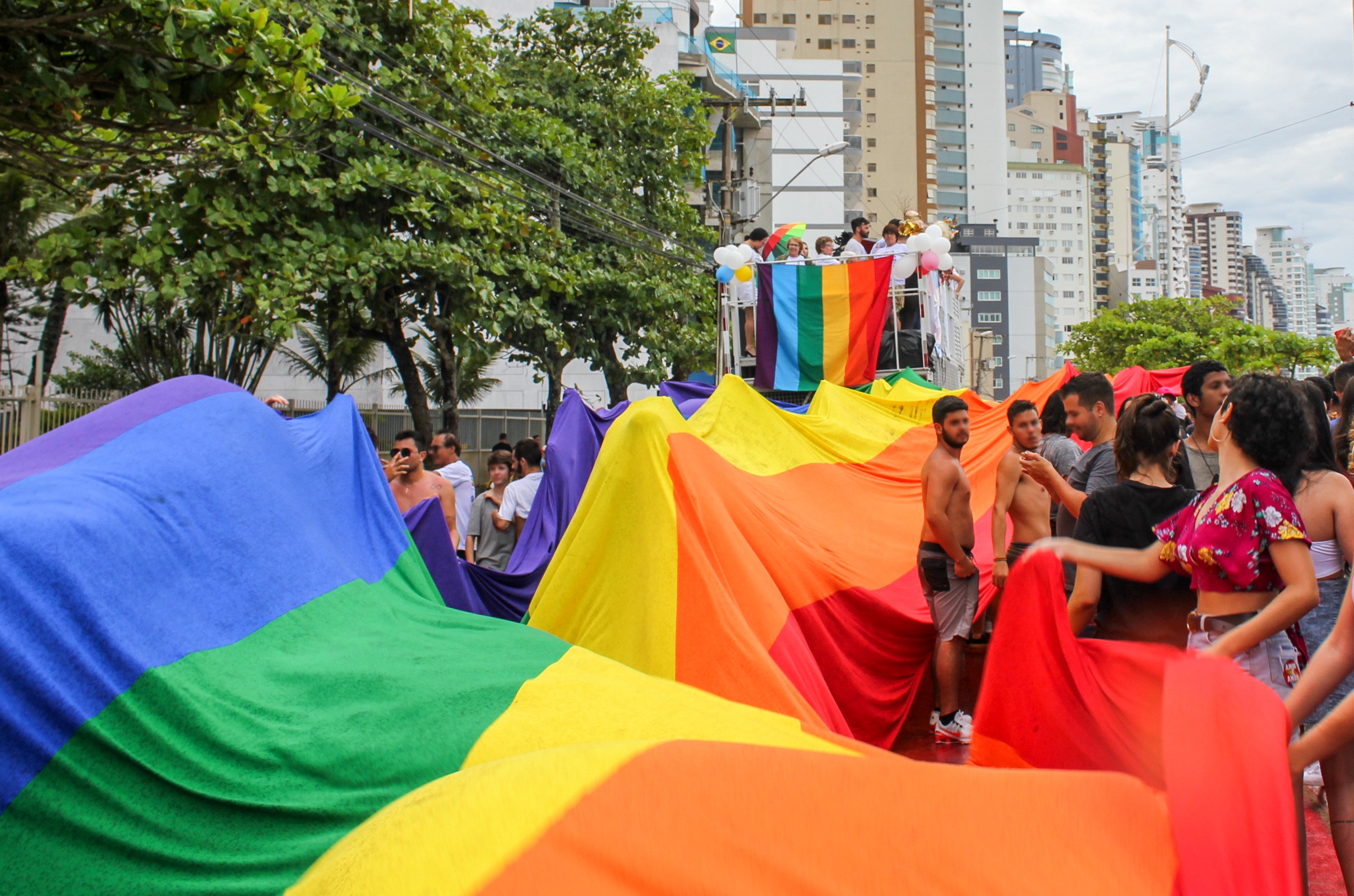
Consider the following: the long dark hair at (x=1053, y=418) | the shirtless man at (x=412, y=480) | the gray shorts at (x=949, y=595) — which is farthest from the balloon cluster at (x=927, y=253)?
the gray shorts at (x=949, y=595)

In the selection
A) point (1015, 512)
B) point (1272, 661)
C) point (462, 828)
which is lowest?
point (1272, 661)

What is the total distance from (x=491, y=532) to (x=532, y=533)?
0.86 metres

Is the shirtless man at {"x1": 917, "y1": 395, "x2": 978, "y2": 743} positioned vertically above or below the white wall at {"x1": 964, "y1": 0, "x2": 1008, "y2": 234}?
below

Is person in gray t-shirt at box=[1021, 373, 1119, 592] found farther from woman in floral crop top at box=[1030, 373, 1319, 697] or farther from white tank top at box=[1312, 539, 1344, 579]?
woman in floral crop top at box=[1030, 373, 1319, 697]

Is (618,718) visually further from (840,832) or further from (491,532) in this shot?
(491,532)

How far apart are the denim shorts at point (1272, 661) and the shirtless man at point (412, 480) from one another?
4.99 m

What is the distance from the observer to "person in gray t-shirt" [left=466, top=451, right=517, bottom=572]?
841 cm

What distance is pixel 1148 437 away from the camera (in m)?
4.50

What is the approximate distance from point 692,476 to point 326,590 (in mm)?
1731

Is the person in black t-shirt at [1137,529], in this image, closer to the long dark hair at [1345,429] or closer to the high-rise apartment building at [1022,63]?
the long dark hair at [1345,429]

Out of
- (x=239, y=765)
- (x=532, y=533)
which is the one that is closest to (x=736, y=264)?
(x=532, y=533)

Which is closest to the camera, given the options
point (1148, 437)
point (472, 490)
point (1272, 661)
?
point (1272, 661)

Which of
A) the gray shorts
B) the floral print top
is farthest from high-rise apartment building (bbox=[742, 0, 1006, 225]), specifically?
the floral print top

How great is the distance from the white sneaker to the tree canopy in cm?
5047
